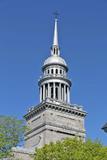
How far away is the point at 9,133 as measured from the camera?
46.6 m

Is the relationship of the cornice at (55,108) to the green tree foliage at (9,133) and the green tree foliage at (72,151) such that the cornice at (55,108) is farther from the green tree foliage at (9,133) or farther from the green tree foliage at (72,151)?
the green tree foliage at (9,133)

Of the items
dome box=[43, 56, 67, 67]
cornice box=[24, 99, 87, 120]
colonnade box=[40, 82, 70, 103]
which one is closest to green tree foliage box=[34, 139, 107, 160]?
cornice box=[24, 99, 87, 120]

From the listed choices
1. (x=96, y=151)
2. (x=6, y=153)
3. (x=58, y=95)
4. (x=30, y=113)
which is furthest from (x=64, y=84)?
(x=6, y=153)

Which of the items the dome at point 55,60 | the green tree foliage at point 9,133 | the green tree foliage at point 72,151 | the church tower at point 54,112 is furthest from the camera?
the dome at point 55,60

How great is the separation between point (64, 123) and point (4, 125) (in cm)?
4326

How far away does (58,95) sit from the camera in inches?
3696

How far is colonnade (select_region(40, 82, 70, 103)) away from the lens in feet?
308

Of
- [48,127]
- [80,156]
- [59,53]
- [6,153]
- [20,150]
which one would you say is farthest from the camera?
[59,53]

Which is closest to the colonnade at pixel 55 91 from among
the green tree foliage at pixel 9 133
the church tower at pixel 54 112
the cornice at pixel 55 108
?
the church tower at pixel 54 112

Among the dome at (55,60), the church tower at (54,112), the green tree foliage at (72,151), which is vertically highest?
the dome at (55,60)

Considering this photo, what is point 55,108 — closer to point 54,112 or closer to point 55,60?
point 54,112

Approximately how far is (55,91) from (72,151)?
44569 millimetres

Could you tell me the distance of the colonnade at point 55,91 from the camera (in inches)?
3696

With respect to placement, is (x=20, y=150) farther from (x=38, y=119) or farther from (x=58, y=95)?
(x=58, y=95)
